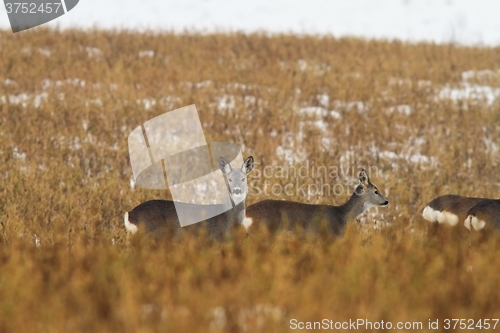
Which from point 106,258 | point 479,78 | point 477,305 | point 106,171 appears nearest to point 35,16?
point 106,171

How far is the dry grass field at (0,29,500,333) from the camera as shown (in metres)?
3.94

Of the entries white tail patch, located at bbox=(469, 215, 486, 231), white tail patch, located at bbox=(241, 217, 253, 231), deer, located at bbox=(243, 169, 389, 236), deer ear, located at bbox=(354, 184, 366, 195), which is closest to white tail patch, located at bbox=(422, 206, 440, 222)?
deer, located at bbox=(243, 169, 389, 236)

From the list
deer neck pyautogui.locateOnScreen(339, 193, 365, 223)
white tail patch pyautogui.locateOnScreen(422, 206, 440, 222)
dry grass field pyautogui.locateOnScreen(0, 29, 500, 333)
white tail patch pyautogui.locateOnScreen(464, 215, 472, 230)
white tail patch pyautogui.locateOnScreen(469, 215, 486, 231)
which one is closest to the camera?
dry grass field pyautogui.locateOnScreen(0, 29, 500, 333)

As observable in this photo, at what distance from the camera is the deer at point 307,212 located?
24.8ft

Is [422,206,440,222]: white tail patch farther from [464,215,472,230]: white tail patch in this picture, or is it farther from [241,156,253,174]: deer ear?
[241,156,253,174]: deer ear

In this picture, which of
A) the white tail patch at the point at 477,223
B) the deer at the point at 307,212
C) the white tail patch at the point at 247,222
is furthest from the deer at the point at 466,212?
the white tail patch at the point at 247,222

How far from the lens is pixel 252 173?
1092 centimetres

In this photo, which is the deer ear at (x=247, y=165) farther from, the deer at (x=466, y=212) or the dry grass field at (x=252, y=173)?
the deer at (x=466, y=212)

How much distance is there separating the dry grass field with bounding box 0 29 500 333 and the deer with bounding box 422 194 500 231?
35 centimetres

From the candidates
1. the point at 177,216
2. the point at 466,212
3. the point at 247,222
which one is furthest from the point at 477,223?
the point at 177,216

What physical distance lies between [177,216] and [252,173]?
4.05 m

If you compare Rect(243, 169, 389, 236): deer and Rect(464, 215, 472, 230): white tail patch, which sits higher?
Rect(464, 215, 472, 230): white tail patch

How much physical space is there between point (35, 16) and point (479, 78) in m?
13.1

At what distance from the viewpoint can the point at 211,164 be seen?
38.4 feet
